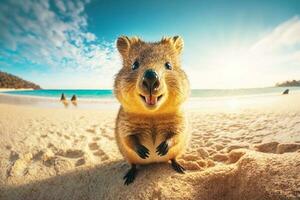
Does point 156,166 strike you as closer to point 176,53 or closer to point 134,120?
point 134,120

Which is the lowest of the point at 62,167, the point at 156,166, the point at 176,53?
the point at 62,167

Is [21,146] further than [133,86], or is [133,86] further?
[21,146]

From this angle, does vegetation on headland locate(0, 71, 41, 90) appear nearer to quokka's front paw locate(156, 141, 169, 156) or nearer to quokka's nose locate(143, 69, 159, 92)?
quokka's front paw locate(156, 141, 169, 156)

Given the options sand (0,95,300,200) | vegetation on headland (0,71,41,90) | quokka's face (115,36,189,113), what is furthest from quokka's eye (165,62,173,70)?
vegetation on headland (0,71,41,90)

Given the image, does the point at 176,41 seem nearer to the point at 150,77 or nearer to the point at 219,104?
the point at 150,77

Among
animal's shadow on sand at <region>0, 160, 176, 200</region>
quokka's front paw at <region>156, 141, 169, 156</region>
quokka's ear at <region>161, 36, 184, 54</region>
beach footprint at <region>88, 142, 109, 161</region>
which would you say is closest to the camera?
quokka's front paw at <region>156, 141, 169, 156</region>

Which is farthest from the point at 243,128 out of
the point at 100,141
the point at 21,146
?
the point at 21,146

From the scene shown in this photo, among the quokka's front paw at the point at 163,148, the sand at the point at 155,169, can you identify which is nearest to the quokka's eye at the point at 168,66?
the quokka's front paw at the point at 163,148
